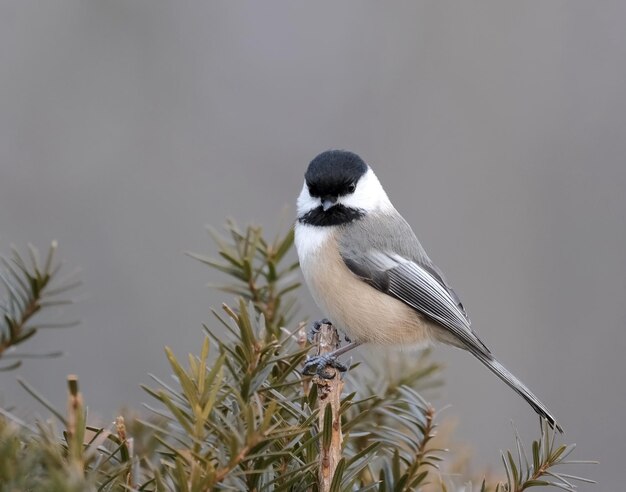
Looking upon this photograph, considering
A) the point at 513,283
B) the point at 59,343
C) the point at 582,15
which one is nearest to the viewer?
the point at 59,343

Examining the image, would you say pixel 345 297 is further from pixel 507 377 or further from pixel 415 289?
pixel 507 377

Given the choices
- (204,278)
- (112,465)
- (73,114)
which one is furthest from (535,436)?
(112,465)

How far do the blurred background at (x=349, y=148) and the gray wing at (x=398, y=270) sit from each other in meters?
1.09

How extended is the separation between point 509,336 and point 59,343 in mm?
1716

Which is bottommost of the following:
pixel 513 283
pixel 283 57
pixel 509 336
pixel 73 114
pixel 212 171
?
pixel 509 336

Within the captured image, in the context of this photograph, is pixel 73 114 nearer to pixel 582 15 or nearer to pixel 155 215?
pixel 155 215

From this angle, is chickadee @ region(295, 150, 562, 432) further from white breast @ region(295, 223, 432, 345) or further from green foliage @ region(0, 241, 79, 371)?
green foliage @ region(0, 241, 79, 371)

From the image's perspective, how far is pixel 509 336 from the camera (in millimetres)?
2973

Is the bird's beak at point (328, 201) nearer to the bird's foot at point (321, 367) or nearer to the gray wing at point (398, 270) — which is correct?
the gray wing at point (398, 270)

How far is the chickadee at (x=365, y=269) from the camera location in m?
1.55

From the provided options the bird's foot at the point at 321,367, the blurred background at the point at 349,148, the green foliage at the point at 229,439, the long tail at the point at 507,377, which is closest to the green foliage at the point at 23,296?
the green foliage at the point at 229,439

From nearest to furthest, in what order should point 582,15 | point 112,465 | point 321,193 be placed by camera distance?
point 112,465
point 321,193
point 582,15

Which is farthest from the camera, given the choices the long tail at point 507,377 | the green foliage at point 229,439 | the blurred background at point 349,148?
the blurred background at point 349,148

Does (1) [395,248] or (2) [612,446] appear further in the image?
(2) [612,446]
